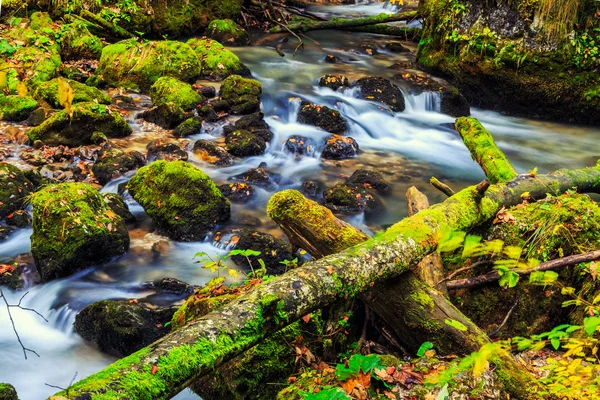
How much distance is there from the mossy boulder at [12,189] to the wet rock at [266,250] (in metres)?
3.33

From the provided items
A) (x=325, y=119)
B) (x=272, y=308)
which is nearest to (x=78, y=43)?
(x=325, y=119)

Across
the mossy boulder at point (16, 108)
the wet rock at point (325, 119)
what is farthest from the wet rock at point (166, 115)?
the wet rock at point (325, 119)

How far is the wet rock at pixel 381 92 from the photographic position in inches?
492

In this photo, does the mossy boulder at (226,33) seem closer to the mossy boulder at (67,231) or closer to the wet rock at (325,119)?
the wet rock at (325,119)

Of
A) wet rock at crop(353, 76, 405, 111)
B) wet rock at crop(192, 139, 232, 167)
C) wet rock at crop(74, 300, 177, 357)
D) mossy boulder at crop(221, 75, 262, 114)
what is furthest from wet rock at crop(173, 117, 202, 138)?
wet rock at crop(74, 300, 177, 357)

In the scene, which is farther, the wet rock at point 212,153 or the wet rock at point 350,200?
the wet rock at point 212,153

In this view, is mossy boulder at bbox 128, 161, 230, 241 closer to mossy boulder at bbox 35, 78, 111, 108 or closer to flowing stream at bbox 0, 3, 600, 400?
flowing stream at bbox 0, 3, 600, 400

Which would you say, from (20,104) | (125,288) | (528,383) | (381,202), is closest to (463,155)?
(381,202)

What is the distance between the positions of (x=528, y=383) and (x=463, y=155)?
27.2 feet

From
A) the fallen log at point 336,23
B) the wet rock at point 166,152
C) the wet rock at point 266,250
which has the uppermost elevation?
the fallen log at point 336,23

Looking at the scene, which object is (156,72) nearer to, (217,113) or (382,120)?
(217,113)

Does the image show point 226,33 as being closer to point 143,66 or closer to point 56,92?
point 143,66

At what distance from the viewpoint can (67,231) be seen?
608 centimetres

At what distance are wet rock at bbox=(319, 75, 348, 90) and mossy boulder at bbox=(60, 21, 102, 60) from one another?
578 centimetres
